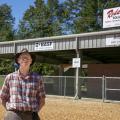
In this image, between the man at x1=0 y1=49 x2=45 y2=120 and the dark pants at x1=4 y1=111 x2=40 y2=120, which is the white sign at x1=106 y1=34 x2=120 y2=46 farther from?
the dark pants at x1=4 y1=111 x2=40 y2=120

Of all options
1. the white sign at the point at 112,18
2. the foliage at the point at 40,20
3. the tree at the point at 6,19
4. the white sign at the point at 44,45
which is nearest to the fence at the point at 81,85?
the white sign at the point at 44,45

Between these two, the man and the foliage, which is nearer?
the man

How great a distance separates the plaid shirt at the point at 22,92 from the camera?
5332mm

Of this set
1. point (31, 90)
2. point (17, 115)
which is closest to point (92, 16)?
point (31, 90)

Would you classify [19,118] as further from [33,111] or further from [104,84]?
[104,84]

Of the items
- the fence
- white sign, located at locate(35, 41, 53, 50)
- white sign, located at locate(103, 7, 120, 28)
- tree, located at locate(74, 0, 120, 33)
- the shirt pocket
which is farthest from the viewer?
tree, located at locate(74, 0, 120, 33)

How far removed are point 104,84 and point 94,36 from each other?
9.99ft

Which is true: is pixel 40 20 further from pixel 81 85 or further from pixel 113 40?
pixel 113 40

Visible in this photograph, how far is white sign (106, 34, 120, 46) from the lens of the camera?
80.2 ft

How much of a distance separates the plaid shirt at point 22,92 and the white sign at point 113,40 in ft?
63.1

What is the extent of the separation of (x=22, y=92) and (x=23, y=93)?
0.02 metres

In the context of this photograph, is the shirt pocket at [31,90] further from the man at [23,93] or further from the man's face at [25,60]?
the man's face at [25,60]

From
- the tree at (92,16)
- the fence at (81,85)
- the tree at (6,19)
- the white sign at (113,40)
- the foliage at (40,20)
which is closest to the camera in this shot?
the white sign at (113,40)

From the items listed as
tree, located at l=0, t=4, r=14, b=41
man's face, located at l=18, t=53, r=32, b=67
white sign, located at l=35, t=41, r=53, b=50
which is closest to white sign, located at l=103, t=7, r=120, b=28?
white sign, located at l=35, t=41, r=53, b=50
